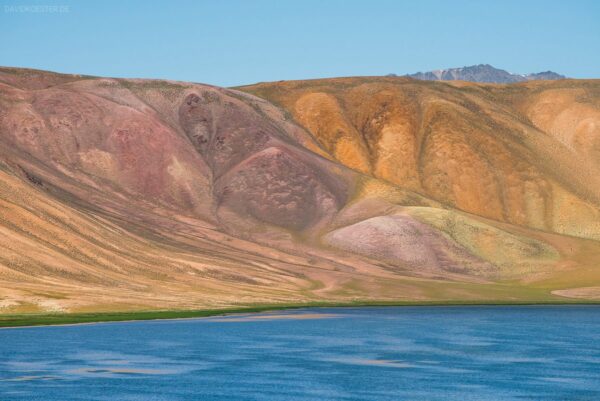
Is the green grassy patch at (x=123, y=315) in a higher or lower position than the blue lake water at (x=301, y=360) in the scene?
lower

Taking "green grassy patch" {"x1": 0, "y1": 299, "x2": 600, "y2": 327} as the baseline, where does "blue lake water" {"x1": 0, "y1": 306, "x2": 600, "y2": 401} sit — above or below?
above

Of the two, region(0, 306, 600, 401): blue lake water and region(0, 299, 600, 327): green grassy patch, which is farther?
region(0, 299, 600, 327): green grassy patch

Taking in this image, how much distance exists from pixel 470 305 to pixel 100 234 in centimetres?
6340

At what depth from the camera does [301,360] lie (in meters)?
92.4

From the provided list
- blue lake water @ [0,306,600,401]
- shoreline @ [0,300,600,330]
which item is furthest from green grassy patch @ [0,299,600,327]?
blue lake water @ [0,306,600,401]

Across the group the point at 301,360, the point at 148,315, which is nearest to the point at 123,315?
the point at 148,315

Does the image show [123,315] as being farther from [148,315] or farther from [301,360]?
[301,360]

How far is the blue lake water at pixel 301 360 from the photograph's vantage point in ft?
241

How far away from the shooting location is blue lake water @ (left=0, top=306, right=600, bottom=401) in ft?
241

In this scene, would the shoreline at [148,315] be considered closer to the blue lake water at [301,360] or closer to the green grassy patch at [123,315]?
the green grassy patch at [123,315]

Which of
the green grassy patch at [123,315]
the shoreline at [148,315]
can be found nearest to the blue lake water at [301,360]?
the shoreline at [148,315]

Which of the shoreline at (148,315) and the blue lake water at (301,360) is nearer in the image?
the blue lake water at (301,360)

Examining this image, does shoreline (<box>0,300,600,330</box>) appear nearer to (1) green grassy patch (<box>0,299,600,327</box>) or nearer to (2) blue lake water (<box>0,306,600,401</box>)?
(1) green grassy patch (<box>0,299,600,327</box>)

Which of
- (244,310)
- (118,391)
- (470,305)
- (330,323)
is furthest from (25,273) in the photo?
(118,391)
